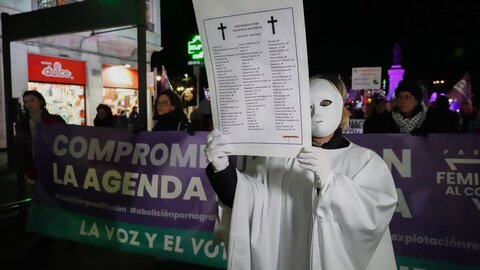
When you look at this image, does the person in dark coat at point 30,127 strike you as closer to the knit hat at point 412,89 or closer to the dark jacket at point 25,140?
the dark jacket at point 25,140

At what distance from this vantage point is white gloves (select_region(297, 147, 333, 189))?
1499mm

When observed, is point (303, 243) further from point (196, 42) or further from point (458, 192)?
point (196, 42)

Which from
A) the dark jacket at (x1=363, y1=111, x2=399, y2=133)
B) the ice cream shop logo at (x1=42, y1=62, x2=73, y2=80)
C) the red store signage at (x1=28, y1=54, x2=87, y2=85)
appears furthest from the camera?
the ice cream shop logo at (x1=42, y1=62, x2=73, y2=80)

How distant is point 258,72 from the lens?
1564 mm

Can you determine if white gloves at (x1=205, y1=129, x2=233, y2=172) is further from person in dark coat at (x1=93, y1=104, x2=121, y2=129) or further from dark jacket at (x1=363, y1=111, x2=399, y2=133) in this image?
person in dark coat at (x1=93, y1=104, x2=121, y2=129)

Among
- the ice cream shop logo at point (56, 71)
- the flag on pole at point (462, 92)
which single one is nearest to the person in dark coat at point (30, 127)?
the flag on pole at point (462, 92)

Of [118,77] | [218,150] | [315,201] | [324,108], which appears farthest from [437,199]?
[118,77]

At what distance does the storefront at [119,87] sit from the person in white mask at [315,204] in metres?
15.7

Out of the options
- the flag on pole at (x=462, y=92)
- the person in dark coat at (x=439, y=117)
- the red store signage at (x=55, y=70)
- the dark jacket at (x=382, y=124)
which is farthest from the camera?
the red store signage at (x=55, y=70)

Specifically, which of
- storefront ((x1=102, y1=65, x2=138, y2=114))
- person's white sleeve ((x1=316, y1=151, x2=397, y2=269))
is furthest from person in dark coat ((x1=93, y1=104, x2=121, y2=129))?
storefront ((x1=102, y1=65, x2=138, y2=114))

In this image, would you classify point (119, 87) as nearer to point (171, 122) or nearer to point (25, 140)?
point (25, 140)

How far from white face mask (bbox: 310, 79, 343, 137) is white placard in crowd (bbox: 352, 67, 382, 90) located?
1029cm

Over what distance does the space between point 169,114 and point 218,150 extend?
3.21 meters

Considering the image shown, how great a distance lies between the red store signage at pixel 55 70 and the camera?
43.7 feet
